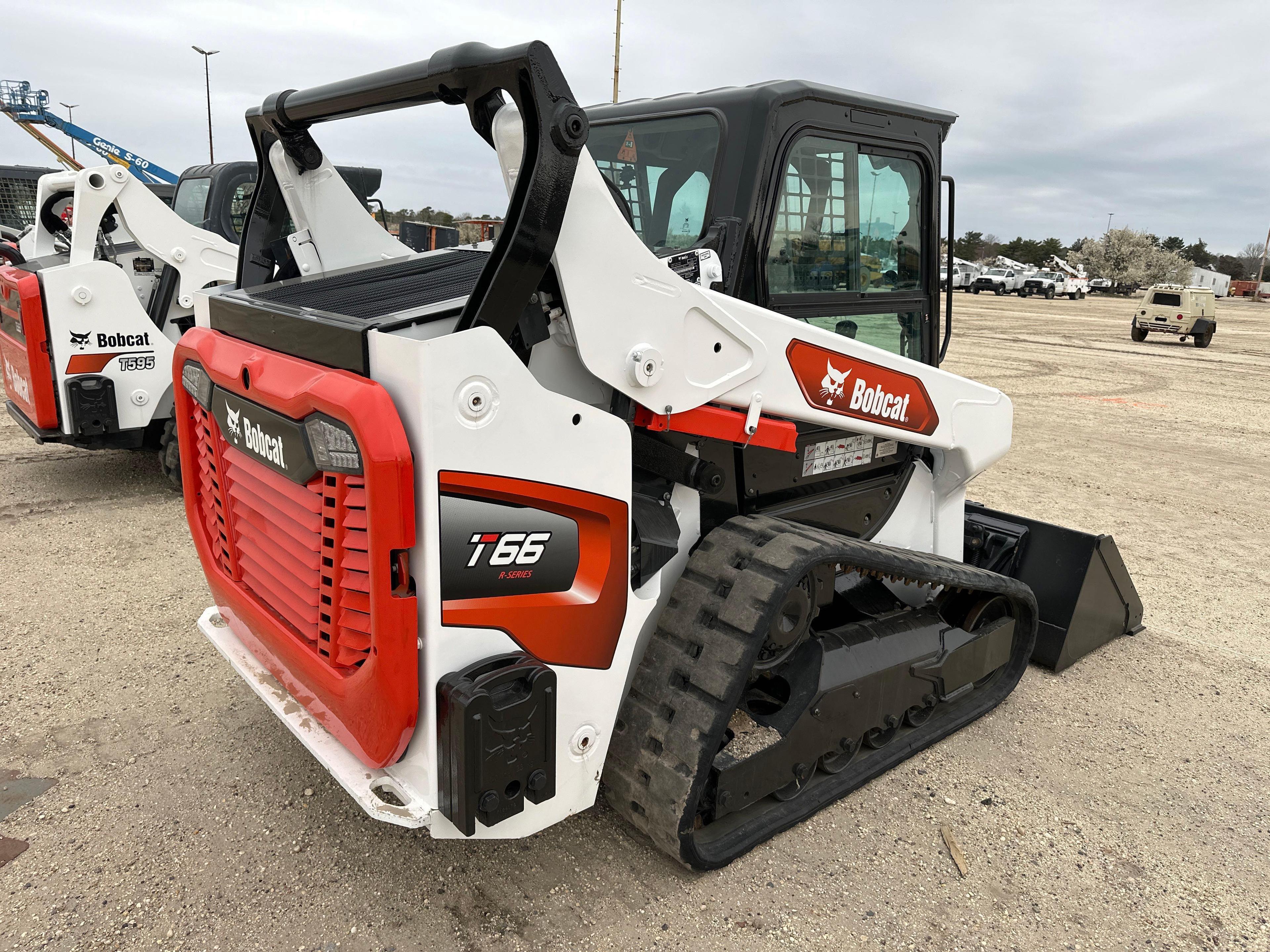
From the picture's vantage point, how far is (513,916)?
245 cm

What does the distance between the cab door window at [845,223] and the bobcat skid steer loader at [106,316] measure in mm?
4280

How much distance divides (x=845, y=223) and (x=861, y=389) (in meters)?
0.67

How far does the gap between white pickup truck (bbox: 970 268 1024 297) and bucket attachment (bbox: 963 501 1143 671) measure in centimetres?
4439

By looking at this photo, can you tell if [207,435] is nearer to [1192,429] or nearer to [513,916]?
[513,916]

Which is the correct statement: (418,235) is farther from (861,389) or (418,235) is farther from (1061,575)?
(1061,575)

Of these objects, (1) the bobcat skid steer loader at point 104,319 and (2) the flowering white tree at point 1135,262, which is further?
(2) the flowering white tree at point 1135,262

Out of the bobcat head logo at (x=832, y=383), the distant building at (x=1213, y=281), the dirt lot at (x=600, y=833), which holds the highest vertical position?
the distant building at (x=1213, y=281)

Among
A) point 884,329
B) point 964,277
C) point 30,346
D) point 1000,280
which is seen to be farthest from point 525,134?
point 1000,280

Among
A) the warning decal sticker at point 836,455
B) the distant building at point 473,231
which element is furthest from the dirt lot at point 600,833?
the distant building at point 473,231

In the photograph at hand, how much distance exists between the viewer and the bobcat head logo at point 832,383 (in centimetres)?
283

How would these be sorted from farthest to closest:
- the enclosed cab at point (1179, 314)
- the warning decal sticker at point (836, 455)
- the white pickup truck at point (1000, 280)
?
the white pickup truck at point (1000, 280)
the enclosed cab at point (1179, 314)
the warning decal sticker at point (836, 455)

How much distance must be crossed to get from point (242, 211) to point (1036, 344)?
18249 mm

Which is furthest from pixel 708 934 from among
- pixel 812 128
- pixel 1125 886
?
pixel 812 128

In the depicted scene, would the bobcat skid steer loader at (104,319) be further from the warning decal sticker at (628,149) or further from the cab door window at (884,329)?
the cab door window at (884,329)
